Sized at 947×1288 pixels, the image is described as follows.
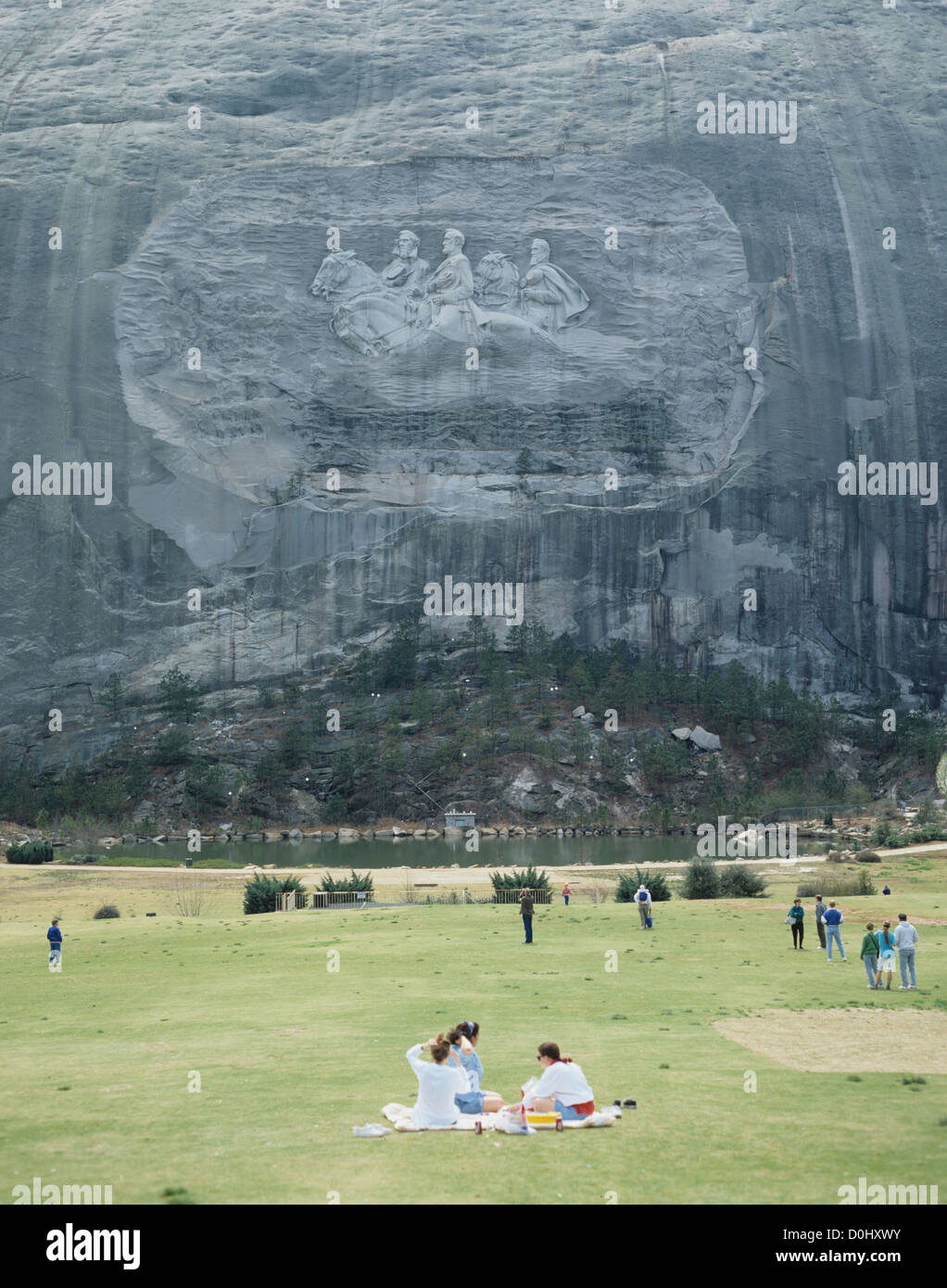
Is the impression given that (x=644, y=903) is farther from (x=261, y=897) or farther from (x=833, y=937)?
(x=261, y=897)

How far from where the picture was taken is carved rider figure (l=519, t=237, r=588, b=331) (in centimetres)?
8000

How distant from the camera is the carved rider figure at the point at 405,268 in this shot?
263ft

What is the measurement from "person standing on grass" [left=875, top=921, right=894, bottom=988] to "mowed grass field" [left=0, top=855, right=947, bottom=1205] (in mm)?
→ 432

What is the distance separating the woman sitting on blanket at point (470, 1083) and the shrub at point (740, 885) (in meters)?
22.9

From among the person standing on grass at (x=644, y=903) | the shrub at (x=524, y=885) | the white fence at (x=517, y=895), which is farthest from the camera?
the shrub at (x=524, y=885)

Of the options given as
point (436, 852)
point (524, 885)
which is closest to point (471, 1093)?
point (524, 885)

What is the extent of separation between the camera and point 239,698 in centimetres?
7312

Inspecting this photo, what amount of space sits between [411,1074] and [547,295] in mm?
71895

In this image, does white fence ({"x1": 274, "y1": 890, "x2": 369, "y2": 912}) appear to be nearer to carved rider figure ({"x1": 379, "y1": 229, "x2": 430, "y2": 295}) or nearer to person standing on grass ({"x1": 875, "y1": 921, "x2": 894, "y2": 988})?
person standing on grass ({"x1": 875, "y1": 921, "x2": 894, "y2": 988})

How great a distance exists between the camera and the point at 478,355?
A: 261 feet

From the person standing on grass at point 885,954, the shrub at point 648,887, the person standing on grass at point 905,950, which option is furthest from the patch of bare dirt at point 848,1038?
the shrub at point 648,887

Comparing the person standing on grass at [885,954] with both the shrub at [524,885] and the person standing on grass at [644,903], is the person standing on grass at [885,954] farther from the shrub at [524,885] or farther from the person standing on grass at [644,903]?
the shrub at [524,885]

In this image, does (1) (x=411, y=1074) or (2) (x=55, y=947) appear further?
(2) (x=55, y=947)

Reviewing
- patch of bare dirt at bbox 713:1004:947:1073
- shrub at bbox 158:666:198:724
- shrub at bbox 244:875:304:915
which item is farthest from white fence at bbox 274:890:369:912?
shrub at bbox 158:666:198:724
